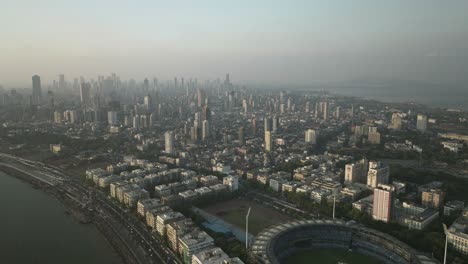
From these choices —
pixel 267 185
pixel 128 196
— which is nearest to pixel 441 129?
pixel 267 185

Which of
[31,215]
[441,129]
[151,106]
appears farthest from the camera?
[151,106]

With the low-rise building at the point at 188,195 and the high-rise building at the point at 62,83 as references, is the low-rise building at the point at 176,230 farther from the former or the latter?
the high-rise building at the point at 62,83

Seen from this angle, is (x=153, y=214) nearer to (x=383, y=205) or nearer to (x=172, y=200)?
(x=172, y=200)

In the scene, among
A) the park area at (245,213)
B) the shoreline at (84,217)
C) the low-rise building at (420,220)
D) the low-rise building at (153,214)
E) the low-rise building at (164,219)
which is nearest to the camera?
the shoreline at (84,217)

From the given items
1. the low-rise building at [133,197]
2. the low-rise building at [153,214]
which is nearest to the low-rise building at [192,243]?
the low-rise building at [153,214]

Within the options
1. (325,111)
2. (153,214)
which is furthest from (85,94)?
(153,214)

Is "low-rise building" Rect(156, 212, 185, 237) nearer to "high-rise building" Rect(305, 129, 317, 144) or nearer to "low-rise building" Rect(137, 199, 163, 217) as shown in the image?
"low-rise building" Rect(137, 199, 163, 217)

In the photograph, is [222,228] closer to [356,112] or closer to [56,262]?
[56,262]

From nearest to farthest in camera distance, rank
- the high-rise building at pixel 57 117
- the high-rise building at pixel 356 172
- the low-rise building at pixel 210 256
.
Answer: the low-rise building at pixel 210 256, the high-rise building at pixel 356 172, the high-rise building at pixel 57 117
